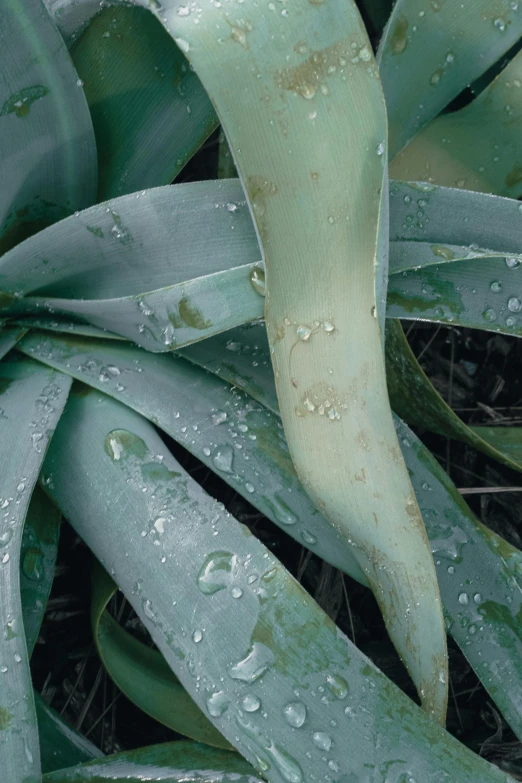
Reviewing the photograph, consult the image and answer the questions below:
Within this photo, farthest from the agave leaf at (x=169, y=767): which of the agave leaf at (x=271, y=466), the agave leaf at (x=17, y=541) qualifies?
the agave leaf at (x=271, y=466)

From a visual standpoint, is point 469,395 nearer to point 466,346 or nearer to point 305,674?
point 466,346

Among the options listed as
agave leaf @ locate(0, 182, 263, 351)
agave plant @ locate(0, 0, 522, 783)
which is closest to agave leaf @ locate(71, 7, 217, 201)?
agave plant @ locate(0, 0, 522, 783)

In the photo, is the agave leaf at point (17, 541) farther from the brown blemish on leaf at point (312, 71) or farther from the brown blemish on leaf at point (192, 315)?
the brown blemish on leaf at point (312, 71)

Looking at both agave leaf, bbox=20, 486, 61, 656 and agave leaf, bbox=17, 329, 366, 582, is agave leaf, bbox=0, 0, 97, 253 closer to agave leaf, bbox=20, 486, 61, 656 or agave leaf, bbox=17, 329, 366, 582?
agave leaf, bbox=17, 329, 366, 582

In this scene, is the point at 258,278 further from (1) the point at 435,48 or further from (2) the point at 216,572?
(1) the point at 435,48

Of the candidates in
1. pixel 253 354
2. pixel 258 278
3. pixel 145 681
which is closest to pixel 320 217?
pixel 258 278

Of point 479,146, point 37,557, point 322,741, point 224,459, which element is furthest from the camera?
point 479,146

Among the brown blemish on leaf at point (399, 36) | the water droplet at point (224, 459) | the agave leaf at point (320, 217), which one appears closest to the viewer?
the agave leaf at point (320, 217)
